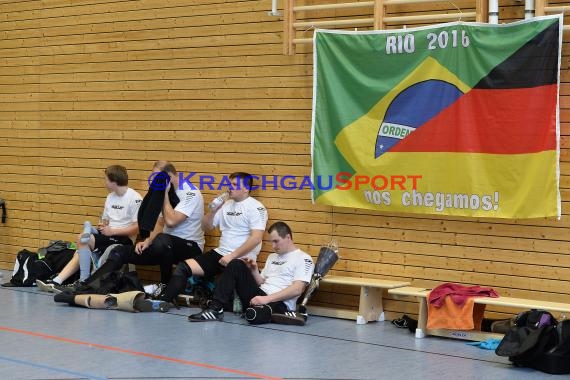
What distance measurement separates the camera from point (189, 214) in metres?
10.0

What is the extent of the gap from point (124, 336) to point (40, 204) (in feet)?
14.9

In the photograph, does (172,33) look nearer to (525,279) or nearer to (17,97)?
(17,97)

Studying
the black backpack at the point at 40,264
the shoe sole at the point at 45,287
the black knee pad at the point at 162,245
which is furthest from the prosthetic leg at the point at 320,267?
the black backpack at the point at 40,264

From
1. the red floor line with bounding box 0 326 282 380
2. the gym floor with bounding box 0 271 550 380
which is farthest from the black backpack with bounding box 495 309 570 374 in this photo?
the red floor line with bounding box 0 326 282 380

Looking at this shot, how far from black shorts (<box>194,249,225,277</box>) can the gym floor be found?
513 millimetres

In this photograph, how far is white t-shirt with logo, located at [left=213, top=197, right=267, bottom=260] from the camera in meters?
9.63

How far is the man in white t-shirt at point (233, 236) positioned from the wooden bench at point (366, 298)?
35.6 inches

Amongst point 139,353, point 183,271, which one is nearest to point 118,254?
point 183,271

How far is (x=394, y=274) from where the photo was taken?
9.17 m

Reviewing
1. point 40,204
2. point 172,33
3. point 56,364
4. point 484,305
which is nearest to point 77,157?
point 40,204

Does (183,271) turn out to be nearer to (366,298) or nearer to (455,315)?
(366,298)

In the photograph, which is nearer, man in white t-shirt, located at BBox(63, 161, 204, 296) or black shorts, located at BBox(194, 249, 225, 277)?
black shorts, located at BBox(194, 249, 225, 277)

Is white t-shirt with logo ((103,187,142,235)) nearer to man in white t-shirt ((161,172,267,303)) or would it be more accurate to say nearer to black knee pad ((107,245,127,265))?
black knee pad ((107,245,127,265))

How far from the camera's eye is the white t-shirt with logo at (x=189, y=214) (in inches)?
396
